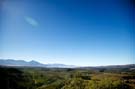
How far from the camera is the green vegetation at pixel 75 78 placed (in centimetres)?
313

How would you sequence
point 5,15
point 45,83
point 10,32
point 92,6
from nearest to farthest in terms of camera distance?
1. point 5,15
2. point 10,32
3. point 92,6
4. point 45,83

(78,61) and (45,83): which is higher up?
(78,61)

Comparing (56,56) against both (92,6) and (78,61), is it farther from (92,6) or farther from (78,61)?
(92,6)

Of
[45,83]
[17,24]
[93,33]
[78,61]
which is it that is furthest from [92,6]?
[45,83]

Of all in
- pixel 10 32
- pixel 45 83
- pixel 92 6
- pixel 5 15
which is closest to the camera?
pixel 5 15

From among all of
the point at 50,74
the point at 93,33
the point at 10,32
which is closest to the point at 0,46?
the point at 10,32

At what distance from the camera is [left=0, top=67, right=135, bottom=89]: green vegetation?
10.3 feet

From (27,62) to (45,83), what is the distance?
21.3 inches

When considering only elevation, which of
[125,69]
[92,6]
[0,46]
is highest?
[92,6]

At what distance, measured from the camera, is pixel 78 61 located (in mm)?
3525

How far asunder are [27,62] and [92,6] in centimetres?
142

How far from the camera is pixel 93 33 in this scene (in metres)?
3.60

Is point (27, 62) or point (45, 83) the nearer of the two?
point (27, 62)

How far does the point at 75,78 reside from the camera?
11.2ft
